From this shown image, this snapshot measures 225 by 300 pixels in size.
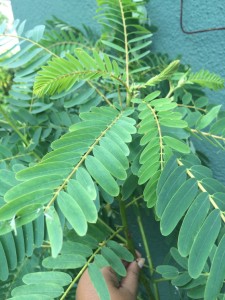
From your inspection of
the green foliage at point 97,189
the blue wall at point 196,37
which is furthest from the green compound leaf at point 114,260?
the blue wall at point 196,37

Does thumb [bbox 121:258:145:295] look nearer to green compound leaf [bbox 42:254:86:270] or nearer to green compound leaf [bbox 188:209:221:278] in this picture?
green compound leaf [bbox 42:254:86:270]

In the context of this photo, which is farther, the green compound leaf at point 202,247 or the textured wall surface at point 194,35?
the textured wall surface at point 194,35

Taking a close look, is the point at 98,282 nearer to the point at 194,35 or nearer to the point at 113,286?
the point at 113,286

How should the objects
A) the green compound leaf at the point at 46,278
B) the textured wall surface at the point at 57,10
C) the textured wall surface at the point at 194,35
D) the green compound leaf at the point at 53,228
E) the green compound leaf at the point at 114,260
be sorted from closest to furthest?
the green compound leaf at the point at 53,228 → the green compound leaf at the point at 46,278 → the green compound leaf at the point at 114,260 → the textured wall surface at the point at 194,35 → the textured wall surface at the point at 57,10

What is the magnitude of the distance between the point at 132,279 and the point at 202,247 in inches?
10.9

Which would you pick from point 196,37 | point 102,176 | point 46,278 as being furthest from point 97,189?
point 196,37

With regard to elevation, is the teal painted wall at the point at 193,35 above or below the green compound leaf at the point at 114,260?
above

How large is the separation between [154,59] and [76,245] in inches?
28.4

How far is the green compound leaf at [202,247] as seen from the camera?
53 cm

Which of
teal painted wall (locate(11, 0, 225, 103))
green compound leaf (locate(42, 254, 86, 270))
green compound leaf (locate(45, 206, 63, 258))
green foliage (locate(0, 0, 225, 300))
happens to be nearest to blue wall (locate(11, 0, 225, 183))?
teal painted wall (locate(11, 0, 225, 103))

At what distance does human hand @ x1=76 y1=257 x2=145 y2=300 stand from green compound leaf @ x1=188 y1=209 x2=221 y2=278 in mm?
221

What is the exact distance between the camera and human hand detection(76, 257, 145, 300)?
705mm

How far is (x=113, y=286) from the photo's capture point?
720mm

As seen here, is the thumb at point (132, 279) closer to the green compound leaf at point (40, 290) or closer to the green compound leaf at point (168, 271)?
the green compound leaf at point (168, 271)
